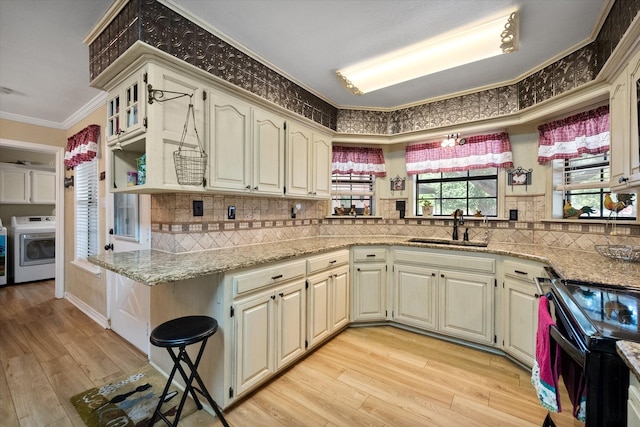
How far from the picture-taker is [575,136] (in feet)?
7.83

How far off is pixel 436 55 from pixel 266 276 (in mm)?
2160

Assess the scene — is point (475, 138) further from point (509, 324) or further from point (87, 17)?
point (87, 17)

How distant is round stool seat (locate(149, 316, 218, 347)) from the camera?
4.55 feet

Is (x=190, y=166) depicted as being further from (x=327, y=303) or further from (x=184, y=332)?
(x=327, y=303)

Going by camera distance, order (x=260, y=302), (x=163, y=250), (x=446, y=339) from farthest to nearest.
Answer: (x=446, y=339) → (x=163, y=250) → (x=260, y=302)

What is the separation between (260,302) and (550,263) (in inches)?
79.5

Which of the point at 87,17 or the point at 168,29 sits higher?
the point at 87,17

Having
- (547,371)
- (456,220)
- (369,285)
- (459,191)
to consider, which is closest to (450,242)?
(456,220)

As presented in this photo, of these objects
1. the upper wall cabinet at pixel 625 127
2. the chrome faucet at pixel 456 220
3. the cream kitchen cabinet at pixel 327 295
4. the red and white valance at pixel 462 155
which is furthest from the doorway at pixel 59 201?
the upper wall cabinet at pixel 625 127

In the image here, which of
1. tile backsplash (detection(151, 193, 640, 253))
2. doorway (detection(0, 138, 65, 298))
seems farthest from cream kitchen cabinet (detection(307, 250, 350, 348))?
doorway (detection(0, 138, 65, 298))

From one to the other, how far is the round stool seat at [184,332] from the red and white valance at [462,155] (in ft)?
9.24

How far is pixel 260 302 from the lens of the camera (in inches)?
74.3

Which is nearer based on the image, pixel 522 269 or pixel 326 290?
pixel 522 269

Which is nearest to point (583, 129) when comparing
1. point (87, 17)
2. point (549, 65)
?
point (549, 65)
